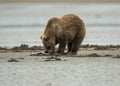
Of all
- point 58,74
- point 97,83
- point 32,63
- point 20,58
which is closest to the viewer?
point 97,83

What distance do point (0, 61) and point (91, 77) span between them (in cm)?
365

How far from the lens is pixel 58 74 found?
45.2 feet

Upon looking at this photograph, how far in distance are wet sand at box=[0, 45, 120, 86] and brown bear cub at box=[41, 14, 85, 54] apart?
0.28m

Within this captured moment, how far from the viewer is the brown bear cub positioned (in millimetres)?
17000

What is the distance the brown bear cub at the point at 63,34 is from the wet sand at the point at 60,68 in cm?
28

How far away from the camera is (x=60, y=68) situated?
1466 centimetres

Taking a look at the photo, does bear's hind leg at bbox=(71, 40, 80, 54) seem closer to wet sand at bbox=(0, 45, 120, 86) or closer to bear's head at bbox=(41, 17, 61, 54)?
wet sand at bbox=(0, 45, 120, 86)

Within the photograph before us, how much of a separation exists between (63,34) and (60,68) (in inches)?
105

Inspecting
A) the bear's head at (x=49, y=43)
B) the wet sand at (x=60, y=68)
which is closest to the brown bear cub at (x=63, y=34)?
the bear's head at (x=49, y=43)

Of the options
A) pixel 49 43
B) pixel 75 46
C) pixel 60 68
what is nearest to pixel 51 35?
pixel 49 43

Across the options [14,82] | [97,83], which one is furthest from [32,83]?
[97,83]

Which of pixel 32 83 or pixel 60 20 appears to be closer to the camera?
pixel 32 83

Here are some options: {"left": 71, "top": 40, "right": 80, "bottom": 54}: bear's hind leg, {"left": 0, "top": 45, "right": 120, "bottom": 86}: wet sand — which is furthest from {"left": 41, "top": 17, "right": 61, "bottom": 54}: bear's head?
{"left": 71, "top": 40, "right": 80, "bottom": 54}: bear's hind leg

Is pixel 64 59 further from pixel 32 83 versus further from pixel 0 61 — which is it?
pixel 32 83
